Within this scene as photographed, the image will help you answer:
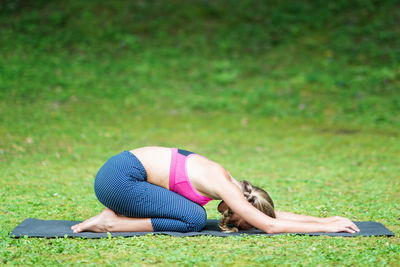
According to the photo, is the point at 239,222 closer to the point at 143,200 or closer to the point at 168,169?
the point at 168,169

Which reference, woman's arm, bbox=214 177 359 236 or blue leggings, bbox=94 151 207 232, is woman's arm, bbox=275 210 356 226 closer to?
woman's arm, bbox=214 177 359 236

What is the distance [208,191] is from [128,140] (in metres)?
6.73

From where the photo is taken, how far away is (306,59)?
1688 centimetres

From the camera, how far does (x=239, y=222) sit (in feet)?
17.2

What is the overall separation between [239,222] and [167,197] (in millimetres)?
793

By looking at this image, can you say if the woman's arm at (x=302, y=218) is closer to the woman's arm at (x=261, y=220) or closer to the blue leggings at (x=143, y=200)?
the woman's arm at (x=261, y=220)

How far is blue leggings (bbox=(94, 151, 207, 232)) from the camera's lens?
16.6ft

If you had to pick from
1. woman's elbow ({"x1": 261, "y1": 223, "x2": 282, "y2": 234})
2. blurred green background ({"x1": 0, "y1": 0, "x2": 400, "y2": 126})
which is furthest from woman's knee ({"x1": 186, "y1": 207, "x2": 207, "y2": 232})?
blurred green background ({"x1": 0, "y1": 0, "x2": 400, "y2": 126})

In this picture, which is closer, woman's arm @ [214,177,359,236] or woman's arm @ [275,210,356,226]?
woman's arm @ [214,177,359,236]

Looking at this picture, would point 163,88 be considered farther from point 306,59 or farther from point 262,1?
point 262,1

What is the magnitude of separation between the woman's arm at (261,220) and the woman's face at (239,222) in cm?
32

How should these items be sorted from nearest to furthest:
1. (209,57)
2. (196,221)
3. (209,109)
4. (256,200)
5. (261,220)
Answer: (261,220) → (256,200) → (196,221) → (209,109) → (209,57)

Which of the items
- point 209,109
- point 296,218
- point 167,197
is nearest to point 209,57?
point 209,109

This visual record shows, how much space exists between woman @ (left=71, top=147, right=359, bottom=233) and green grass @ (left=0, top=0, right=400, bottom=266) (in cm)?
24
